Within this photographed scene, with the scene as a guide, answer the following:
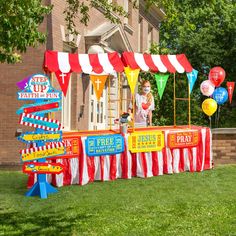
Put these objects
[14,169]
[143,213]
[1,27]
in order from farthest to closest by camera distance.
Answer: [14,169], [143,213], [1,27]

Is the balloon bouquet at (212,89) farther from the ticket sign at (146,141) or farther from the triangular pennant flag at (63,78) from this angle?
the triangular pennant flag at (63,78)

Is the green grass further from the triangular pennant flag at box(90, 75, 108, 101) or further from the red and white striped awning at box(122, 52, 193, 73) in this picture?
the red and white striped awning at box(122, 52, 193, 73)

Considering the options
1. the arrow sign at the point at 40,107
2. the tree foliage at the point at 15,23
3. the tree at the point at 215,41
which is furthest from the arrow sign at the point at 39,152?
the tree at the point at 215,41

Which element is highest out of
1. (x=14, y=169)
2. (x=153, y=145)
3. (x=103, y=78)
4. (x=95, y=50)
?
(x=95, y=50)

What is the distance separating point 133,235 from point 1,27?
Result: 316 cm

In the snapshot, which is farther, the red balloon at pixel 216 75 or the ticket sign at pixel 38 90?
the red balloon at pixel 216 75

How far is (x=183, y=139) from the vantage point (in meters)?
11.5

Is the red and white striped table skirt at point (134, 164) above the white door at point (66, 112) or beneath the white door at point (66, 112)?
beneath

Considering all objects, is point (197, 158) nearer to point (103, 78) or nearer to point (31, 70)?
point (103, 78)

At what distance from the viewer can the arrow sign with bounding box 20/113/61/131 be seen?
8.51 meters

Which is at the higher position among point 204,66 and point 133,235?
point 204,66

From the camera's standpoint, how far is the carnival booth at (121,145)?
991cm

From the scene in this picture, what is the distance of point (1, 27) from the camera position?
650 centimetres

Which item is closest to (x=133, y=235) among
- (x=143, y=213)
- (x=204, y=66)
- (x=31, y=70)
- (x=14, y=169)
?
(x=143, y=213)
